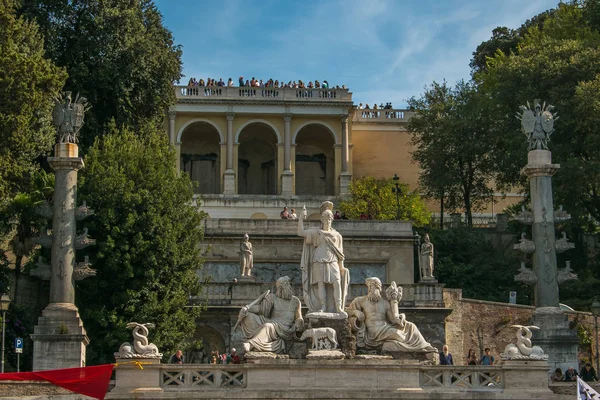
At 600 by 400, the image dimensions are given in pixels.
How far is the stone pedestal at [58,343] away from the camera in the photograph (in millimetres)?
Answer: 32312

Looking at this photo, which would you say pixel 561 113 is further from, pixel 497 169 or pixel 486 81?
pixel 486 81

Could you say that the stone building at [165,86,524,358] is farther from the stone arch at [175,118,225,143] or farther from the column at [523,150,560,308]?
the column at [523,150,560,308]

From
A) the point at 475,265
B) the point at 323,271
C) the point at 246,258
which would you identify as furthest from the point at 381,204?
the point at 323,271

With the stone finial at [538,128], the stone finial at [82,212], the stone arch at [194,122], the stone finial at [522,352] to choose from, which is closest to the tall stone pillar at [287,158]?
the stone arch at [194,122]

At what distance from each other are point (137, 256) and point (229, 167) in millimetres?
30144

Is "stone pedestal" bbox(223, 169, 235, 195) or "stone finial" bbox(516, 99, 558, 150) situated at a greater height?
"stone pedestal" bbox(223, 169, 235, 195)

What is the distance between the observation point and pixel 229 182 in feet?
211

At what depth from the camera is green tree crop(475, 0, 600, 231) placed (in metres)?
44.1

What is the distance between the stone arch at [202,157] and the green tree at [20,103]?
1133 inches

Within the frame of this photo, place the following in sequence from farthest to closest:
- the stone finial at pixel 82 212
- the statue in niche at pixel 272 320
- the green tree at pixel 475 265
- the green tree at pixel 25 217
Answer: the green tree at pixel 475 265 < the green tree at pixel 25 217 < the stone finial at pixel 82 212 < the statue in niche at pixel 272 320

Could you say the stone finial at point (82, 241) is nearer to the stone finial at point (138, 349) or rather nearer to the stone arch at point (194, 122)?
the stone finial at point (138, 349)

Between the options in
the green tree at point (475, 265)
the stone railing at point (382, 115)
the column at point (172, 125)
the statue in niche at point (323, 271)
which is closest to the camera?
the statue in niche at point (323, 271)

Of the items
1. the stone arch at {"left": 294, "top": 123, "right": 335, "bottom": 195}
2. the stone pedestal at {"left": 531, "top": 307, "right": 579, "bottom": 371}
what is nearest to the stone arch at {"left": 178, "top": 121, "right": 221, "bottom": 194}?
the stone arch at {"left": 294, "top": 123, "right": 335, "bottom": 195}

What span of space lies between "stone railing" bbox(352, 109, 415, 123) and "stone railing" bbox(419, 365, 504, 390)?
45.5m
